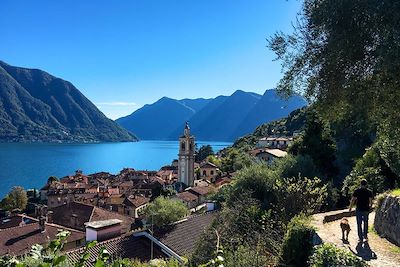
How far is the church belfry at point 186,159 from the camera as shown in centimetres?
6456

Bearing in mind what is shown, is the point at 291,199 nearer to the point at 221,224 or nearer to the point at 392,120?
the point at 221,224

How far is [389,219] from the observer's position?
8.57m

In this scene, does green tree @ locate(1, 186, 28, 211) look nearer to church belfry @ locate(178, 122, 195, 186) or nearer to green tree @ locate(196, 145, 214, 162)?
church belfry @ locate(178, 122, 195, 186)

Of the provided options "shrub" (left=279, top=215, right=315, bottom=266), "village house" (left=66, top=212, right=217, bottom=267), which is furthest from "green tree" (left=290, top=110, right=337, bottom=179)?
"shrub" (left=279, top=215, right=315, bottom=266)

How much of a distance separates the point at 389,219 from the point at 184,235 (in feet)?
36.9

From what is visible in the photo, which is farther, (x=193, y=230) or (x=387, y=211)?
(x=193, y=230)

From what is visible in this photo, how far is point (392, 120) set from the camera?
641 centimetres

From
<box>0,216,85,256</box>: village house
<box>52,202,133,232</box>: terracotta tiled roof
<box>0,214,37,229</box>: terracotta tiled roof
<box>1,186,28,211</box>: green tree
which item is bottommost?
<box>1,186,28,211</box>: green tree

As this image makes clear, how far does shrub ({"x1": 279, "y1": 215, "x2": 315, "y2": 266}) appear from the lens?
8.54 metres

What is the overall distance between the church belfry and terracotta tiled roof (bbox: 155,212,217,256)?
43.5 meters

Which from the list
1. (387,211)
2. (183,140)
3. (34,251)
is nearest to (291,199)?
(387,211)

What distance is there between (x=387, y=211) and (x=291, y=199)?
4425mm

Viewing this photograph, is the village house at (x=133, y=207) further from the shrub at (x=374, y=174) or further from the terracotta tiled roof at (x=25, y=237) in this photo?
the shrub at (x=374, y=174)

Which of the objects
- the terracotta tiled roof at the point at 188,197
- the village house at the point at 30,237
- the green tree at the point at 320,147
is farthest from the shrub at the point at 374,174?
the terracotta tiled roof at the point at 188,197
